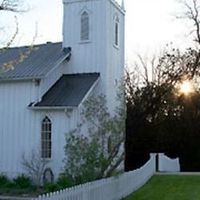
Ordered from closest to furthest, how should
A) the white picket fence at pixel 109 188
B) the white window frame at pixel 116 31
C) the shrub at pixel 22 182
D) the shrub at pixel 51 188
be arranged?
the white picket fence at pixel 109 188 < the shrub at pixel 51 188 < the shrub at pixel 22 182 < the white window frame at pixel 116 31

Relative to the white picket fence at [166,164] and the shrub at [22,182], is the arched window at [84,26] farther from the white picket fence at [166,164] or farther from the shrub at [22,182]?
the shrub at [22,182]

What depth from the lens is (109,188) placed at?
669 inches

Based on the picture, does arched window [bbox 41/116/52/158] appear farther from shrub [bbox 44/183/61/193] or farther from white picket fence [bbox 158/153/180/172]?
white picket fence [bbox 158/153/180/172]

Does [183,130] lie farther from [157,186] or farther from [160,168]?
[157,186]

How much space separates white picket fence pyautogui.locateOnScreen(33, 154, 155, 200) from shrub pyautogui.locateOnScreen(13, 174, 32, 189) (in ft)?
16.8

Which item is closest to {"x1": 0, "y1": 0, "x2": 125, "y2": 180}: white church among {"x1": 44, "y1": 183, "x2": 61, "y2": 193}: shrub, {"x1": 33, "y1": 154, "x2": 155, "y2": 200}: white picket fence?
{"x1": 44, "y1": 183, "x2": 61, "y2": 193}: shrub

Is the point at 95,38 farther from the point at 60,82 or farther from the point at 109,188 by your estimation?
the point at 109,188

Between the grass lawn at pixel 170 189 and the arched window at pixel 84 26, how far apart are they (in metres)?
8.28

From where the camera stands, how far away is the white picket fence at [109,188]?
12.9m

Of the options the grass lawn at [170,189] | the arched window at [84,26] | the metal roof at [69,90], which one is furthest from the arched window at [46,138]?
the arched window at [84,26]

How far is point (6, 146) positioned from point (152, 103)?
15410mm

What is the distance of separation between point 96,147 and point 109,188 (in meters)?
1.64

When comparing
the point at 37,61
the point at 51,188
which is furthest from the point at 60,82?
the point at 51,188

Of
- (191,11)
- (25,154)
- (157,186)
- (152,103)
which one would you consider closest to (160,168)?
(157,186)
